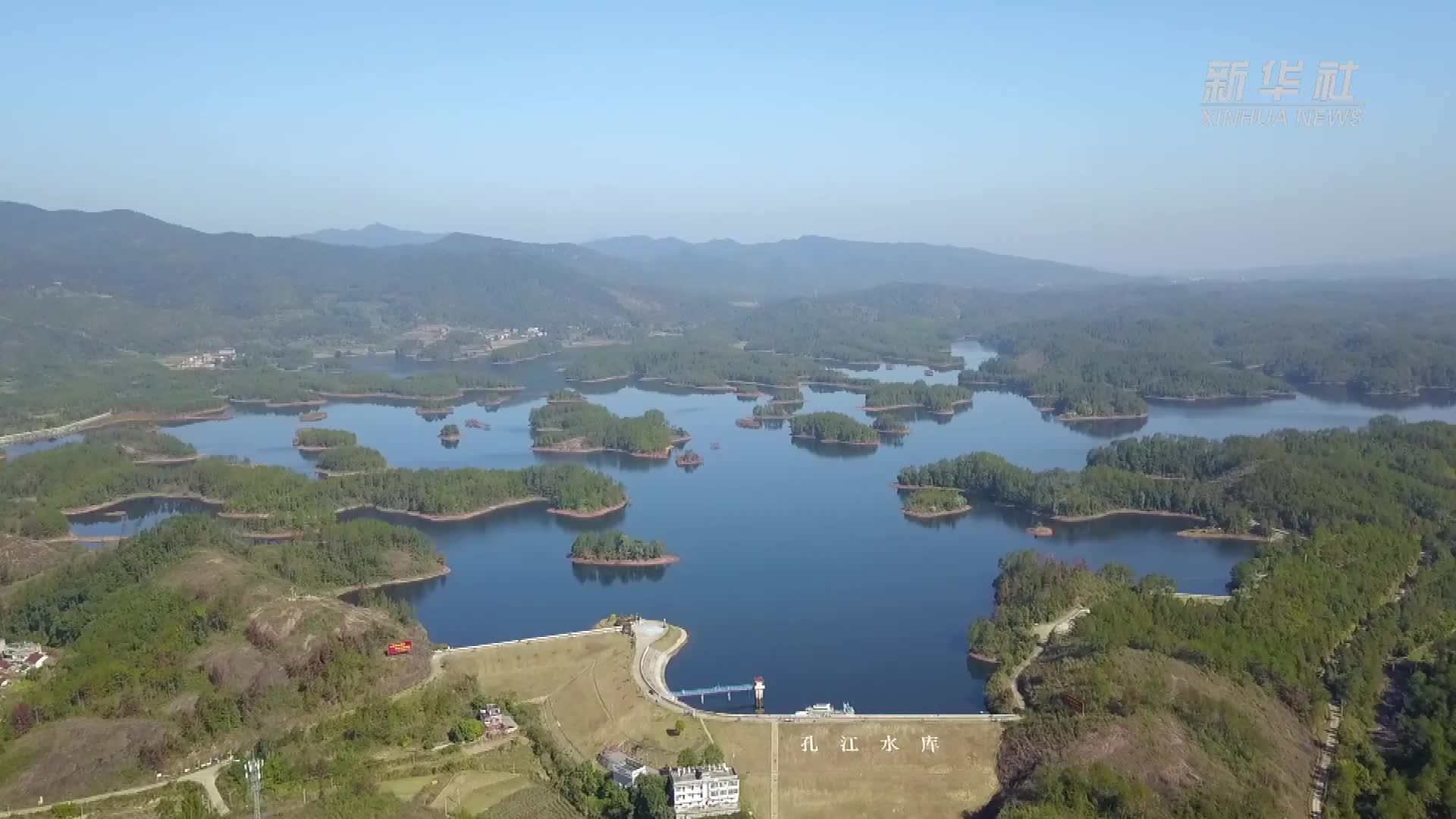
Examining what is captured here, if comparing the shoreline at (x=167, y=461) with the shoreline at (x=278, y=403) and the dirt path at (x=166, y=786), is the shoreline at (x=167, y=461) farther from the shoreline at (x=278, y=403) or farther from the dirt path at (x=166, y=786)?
the dirt path at (x=166, y=786)

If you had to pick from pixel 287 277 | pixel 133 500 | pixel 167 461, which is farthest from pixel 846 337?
pixel 133 500

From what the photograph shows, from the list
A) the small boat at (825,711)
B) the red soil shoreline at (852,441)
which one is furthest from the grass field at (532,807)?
the red soil shoreline at (852,441)

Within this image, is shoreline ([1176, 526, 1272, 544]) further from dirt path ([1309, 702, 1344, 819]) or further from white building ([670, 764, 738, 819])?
white building ([670, 764, 738, 819])

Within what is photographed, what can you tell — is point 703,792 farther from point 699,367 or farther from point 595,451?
point 699,367

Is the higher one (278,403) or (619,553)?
(619,553)

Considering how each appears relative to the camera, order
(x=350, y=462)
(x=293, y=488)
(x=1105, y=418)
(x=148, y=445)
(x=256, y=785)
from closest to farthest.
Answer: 1. (x=256, y=785)
2. (x=293, y=488)
3. (x=350, y=462)
4. (x=148, y=445)
5. (x=1105, y=418)

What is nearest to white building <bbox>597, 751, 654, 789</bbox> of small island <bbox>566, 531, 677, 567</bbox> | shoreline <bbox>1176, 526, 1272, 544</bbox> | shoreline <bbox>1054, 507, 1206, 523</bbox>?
small island <bbox>566, 531, 677, 567</bbox>
